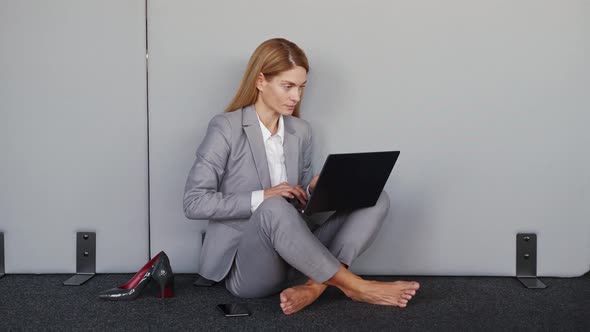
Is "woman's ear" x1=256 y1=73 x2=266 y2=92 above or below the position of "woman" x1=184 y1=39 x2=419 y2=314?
above

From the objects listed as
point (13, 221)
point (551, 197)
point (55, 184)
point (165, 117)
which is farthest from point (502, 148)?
point (13, 221)

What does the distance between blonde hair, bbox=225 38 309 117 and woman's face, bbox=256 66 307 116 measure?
2 cm

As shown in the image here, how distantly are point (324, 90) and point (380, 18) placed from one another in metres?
0.39

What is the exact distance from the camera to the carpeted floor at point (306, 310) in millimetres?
2178

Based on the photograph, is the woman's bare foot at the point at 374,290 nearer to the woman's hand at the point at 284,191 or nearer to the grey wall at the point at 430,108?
the woman's hand at the point at 284,191

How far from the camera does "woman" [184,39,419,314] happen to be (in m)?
2.21

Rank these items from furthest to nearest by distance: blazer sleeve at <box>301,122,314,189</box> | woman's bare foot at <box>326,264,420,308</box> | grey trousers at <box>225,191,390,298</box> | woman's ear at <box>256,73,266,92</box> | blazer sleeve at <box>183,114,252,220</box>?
blazer sleeve at <box>301,122,314,189</box>, woman's ear at <box>256,73,266,92</box>, blazer sleeve at <box>183,114,252,220</box>, woman's bare foot at <box>326,264,420,308</box>, grey trousers at <box>225,191,390,298</box>

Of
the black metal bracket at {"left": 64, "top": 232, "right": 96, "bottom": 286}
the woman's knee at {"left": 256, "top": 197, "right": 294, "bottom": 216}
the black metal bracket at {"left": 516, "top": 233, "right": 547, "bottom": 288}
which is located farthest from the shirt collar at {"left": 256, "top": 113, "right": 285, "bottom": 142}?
the black metal bracket at {"left": 516, "top": 233, "right": 547, "bottom": 288}

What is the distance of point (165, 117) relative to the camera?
2771 mm

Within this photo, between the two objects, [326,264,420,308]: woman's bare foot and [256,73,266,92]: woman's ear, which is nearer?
[326,264,420,308]: woman's bare foot

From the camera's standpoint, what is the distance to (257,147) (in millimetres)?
2531

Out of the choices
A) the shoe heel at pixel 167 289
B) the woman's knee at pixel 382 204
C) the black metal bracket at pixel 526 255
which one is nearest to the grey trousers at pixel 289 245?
the woman's knee at pixel 382 204

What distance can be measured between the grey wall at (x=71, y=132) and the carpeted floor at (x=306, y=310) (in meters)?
0.19

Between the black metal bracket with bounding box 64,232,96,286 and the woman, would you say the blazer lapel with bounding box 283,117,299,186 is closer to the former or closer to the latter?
the woman
